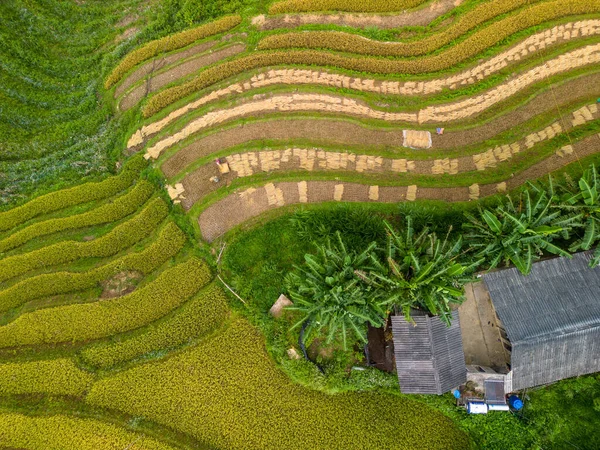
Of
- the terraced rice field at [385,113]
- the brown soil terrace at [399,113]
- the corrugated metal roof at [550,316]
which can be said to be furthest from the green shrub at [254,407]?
the brown soil terrace at [399,113]

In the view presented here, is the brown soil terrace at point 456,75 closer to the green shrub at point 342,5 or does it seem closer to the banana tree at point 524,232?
the green shrub at point 342,5

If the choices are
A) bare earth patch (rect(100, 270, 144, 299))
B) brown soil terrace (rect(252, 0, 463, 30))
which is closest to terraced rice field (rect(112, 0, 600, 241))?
brown soil terrace (rect(252, 0, 463, 30))

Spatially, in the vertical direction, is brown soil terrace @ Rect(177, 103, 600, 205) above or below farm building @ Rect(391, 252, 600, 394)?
above

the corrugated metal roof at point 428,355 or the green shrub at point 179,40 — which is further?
the green shrub at point 179,40

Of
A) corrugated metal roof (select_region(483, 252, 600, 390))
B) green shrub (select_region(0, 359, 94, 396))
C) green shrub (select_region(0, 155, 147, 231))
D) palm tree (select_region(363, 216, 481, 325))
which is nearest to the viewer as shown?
palm tree (select_region(363, 216, 481, 325))

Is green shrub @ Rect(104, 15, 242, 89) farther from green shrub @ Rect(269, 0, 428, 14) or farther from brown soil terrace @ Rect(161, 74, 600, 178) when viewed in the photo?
brown soil terrace @ Rect(161, 74, 600, 178)

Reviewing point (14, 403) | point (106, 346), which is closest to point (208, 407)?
point (106, 346)
